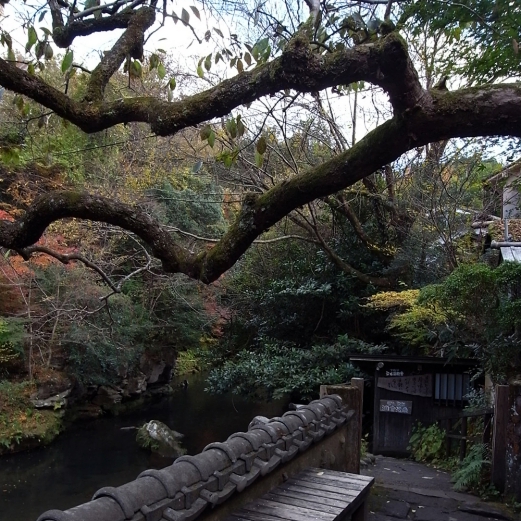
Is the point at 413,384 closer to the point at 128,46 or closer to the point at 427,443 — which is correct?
the point at 427,443

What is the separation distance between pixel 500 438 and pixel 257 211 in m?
5.32

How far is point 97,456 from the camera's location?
13547 mm

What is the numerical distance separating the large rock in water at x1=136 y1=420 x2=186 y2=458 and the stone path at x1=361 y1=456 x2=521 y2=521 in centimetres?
635

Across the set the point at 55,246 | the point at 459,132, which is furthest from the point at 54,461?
the point at 459,132

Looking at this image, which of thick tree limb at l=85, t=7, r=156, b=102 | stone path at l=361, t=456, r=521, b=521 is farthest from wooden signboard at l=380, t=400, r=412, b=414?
thick tree limb at l=85, t=7, r=156, b=102

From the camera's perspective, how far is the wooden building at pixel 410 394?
10.6 meters

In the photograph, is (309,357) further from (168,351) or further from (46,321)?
(168,351)

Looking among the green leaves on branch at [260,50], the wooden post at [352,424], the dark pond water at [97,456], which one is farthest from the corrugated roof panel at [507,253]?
the dark pond water at [97,456]

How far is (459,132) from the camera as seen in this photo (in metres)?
2.67

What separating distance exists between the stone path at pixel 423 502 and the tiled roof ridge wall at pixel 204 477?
8.82ft

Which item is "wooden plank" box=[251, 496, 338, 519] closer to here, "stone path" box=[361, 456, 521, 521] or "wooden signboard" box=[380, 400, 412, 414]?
"stone path" box=[361, 456, 521, 521]

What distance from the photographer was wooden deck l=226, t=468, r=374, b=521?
313 cm

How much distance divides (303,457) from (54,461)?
10735 mm

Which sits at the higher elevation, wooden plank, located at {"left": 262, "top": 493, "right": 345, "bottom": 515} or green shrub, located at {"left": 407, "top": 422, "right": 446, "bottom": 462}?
wooden plank, located at {"left": 262, "top": 493, "right": 345, "bottom": 515}
